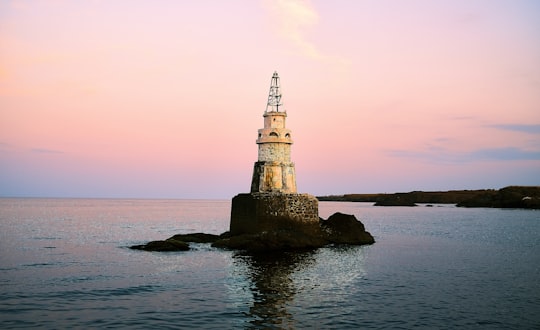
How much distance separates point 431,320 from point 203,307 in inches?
Answer: 310

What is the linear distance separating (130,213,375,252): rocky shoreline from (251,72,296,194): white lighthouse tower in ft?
11.8

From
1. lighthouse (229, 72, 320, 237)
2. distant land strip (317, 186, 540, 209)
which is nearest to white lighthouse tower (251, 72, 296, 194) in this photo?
lighthouse (229, 72, 320, 237)

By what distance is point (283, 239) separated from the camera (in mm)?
34312

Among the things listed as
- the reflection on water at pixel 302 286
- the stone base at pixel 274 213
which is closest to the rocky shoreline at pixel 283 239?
the stone base at pixel 274 213

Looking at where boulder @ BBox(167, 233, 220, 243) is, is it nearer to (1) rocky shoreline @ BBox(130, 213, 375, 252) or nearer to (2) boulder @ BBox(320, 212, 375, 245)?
(1) rocky shoreline @ BBox(130, 213, 375, 252)

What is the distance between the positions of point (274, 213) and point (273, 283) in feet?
43.8

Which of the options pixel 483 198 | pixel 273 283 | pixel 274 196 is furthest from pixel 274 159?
pixel 483 198

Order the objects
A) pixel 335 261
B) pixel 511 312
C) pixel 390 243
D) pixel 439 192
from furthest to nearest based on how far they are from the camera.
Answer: pixel 439 192, pixel 390 243, pixel 335 261, pixel 511 312

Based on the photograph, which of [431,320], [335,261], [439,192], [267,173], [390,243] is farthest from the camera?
[439,192]

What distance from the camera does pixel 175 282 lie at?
22.0m

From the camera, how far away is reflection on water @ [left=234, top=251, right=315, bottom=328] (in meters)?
16.0

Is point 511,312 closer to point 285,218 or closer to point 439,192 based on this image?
point 285,218

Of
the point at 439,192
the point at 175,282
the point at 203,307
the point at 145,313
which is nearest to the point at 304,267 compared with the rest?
the point at 175,282

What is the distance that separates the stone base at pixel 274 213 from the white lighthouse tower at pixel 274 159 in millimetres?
1279
